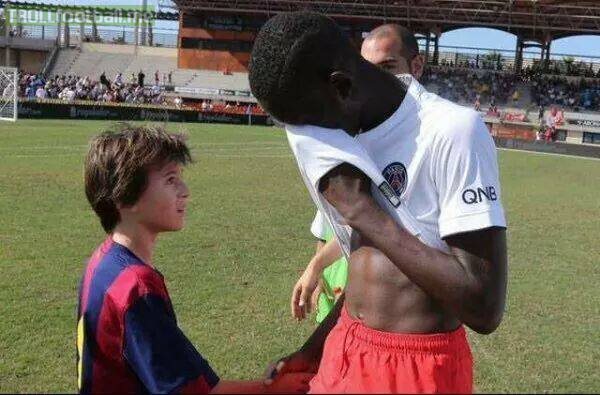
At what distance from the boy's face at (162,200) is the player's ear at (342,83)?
84 centimetres

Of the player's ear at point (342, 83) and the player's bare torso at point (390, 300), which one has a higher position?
the player's ear at point (342, 83)

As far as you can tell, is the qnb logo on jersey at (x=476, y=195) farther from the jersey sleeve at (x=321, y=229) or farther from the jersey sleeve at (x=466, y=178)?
the jersey sleeve at (x=321, y=229)

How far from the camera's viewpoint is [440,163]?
1.79 meters

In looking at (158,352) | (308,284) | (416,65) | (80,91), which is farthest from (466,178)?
(80,91)

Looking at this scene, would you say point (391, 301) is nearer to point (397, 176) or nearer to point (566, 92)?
point (397, 176)

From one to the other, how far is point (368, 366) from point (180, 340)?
0.55 m

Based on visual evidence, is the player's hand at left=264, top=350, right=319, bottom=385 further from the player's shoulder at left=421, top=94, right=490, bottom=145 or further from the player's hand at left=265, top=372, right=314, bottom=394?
the player's shoulder at left=421, top=94, right=490, bottom=145

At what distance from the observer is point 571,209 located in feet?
49.9

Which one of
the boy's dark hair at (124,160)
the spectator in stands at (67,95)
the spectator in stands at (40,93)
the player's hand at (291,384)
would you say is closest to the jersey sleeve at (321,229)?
the boy's dark hair at (124,160)

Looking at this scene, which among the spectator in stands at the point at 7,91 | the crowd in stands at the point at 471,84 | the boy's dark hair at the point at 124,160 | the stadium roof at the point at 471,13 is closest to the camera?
the boy's dark hair at the point at 124,160

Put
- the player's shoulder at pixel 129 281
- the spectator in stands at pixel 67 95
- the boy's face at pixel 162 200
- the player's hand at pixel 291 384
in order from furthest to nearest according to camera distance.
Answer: the spectator in stands at pixel 67 95, the boy's face at pixel 162 200, the player's shoulder at pixel 129 281, the player's hand at pixel 291 384

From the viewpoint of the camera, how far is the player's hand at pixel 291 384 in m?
1.62

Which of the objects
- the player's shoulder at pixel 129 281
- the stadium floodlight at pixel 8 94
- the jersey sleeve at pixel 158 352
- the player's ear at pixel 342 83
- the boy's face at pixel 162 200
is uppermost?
the player's ear at pixel 342 83

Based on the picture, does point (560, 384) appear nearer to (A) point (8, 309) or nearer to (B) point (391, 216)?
(B) point (391, 216)
